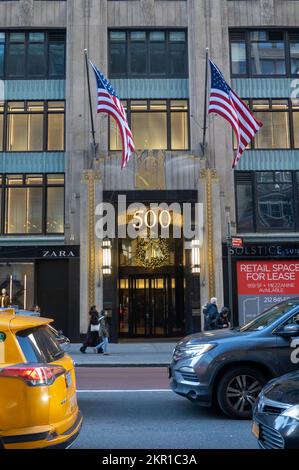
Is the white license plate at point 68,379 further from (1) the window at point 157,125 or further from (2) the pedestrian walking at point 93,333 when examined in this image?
(1) the window at point 157,125

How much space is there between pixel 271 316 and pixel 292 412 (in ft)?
12.9

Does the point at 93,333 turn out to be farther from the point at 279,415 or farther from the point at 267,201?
the point at 279,415

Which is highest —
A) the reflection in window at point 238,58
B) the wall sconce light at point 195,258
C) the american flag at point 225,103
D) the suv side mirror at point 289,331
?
the reflection in window at point 238,58

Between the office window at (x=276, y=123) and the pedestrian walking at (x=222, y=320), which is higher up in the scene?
the office window at (x=276, y=123)

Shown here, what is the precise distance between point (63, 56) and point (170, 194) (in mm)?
8802

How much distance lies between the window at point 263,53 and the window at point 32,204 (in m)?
10.5

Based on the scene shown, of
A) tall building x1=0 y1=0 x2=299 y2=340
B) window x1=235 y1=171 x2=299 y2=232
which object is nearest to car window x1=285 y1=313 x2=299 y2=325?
tall building x1=0 y1=0 x2=299 y2=340

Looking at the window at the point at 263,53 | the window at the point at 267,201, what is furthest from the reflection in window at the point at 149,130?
the window at the point at 263,53

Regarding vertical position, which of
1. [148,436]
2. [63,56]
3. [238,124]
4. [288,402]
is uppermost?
[63,56]

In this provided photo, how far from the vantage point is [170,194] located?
2266cm

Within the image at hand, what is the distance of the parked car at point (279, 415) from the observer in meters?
4.36
